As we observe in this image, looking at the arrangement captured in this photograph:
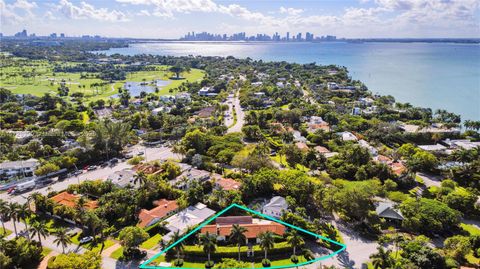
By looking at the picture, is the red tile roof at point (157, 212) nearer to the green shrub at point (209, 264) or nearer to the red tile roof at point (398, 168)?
the green shrub at point (209, 264)

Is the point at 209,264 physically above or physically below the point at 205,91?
below

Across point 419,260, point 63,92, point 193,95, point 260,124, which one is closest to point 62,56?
point 63,92

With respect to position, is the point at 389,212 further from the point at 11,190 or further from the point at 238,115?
the point at 238,115

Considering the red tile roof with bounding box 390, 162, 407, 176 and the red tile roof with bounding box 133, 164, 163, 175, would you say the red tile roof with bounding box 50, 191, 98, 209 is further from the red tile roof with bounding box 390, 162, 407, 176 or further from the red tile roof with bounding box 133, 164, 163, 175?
the red tile roof with bounding box 390, 162, 407, 176

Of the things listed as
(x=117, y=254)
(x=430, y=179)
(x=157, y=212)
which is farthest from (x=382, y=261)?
(x=430, y=179)

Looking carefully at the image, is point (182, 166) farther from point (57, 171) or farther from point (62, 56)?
point (62, 56)

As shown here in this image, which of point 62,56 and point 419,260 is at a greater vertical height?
point 62,56

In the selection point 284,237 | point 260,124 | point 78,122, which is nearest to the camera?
point 284,237
